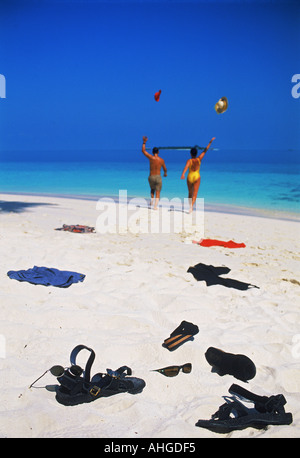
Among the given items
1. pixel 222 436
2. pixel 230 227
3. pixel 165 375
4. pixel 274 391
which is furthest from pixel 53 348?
pixel 230 227

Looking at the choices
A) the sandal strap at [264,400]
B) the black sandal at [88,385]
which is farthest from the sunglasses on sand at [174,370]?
the sandal strap at [264,400]

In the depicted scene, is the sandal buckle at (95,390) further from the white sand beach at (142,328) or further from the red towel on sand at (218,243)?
the red towel on sand at (218,243)

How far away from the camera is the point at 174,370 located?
2.85 metres

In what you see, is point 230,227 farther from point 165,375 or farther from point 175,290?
point 165,375

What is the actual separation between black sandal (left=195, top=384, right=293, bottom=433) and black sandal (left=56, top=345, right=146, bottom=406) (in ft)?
1.84

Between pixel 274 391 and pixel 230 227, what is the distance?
6581 millimetres

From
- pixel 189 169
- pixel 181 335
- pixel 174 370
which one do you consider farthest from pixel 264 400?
pixel 189 169

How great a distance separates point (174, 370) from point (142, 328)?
0.72m

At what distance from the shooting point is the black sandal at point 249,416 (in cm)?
229

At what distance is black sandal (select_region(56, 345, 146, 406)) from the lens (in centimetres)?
249

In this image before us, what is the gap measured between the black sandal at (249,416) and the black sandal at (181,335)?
750 millimetres

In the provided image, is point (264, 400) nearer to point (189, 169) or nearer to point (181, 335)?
point (181, 335)
